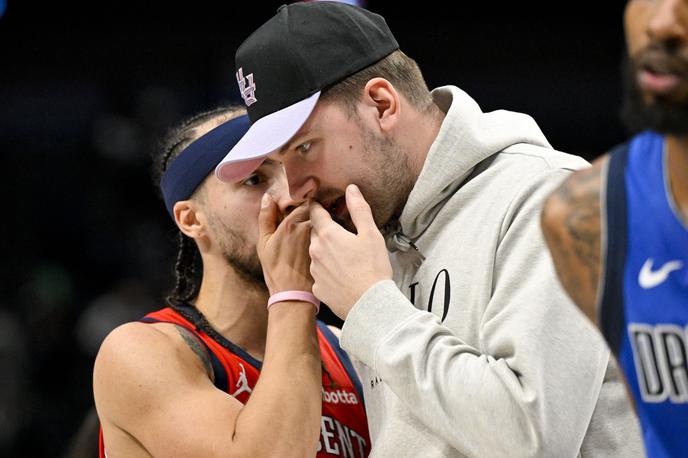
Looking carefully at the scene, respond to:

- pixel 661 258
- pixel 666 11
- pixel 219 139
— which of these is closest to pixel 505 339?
pixel 661 258

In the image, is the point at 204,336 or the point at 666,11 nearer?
the point at 666,11

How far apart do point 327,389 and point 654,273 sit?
1856mm

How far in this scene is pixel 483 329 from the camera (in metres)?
2.46

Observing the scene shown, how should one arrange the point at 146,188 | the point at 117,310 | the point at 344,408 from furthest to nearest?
the point at 146,188 → the point at 117,310 → the point at 344,408

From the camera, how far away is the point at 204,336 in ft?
11.4

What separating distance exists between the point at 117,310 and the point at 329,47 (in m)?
6.09

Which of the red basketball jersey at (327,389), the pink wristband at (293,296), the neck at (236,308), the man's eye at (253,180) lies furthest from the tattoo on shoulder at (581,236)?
the neck at (236,308)

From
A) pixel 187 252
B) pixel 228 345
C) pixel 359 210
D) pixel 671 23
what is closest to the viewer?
pixel 671 23

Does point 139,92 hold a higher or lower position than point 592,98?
higher

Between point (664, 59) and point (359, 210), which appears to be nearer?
point (664, 59)

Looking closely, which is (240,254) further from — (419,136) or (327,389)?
(419,136)

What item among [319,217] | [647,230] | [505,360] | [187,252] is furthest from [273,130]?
[187,252]

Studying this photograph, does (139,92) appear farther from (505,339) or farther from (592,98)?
(505,339)

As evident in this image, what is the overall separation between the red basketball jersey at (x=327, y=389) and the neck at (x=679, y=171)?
5.78ft
